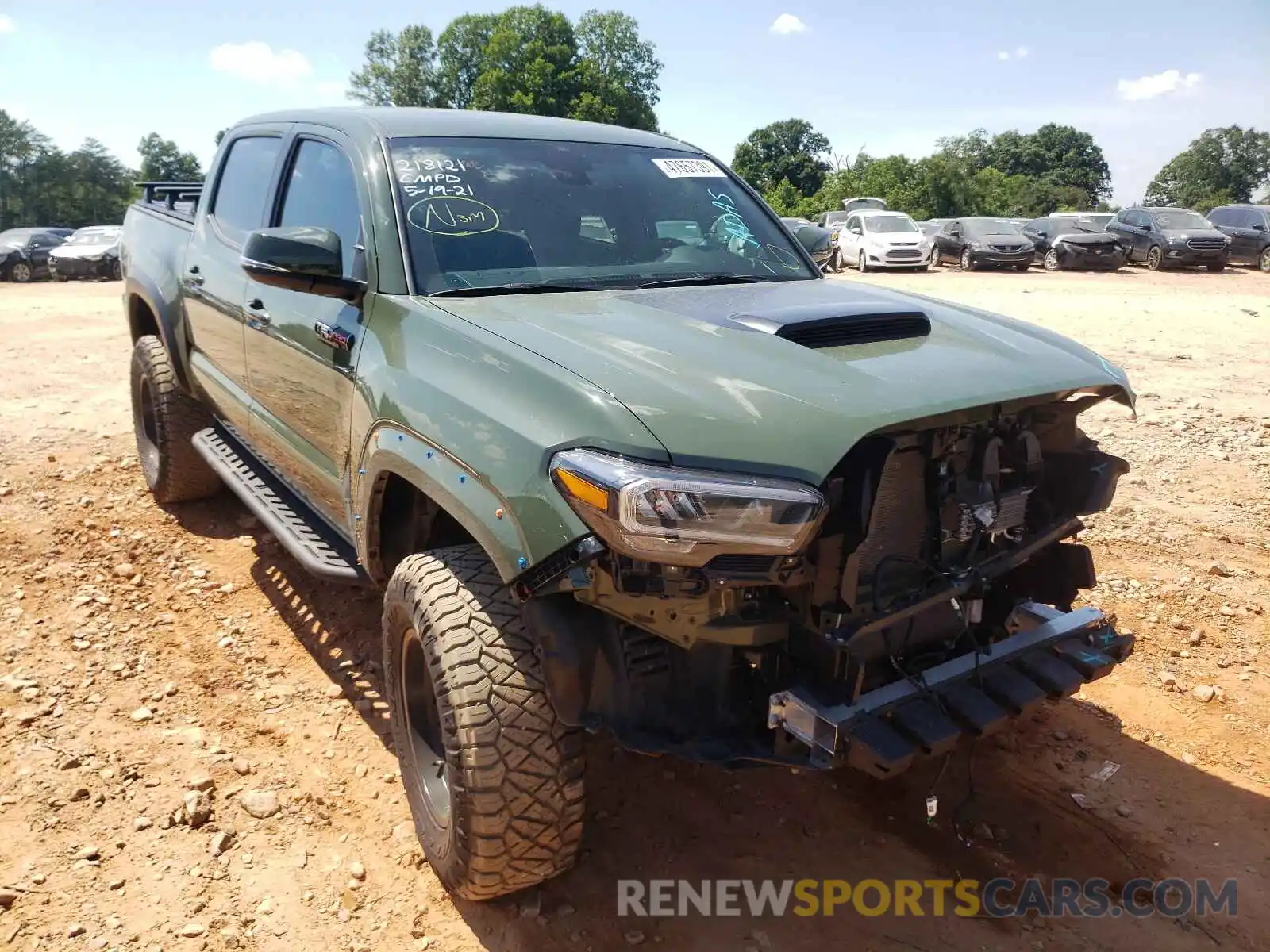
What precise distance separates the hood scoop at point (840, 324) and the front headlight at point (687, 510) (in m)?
0.62

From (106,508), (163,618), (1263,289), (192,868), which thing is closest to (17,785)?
(192,868)

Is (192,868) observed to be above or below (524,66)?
below

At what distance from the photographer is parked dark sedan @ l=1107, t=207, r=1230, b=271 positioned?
856 inches

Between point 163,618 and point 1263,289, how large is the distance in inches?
767

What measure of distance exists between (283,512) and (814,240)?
237cm

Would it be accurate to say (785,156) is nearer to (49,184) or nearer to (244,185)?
(49,184)

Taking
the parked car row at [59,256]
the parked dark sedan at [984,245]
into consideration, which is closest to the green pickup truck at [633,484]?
the parked dark sedan at [984,245]

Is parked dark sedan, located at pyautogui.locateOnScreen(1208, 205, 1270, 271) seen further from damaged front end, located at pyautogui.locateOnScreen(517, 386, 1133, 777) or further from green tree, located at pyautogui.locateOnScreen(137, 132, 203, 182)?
green tree, located at pyautogui.locateOnScreen(137, 132, 203, 182)

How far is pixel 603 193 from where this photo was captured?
3199mm

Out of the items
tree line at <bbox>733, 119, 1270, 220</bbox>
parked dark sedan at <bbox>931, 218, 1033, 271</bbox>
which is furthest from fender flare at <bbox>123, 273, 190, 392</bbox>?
tree line at <bbox>733, 119, 1270, 220</bbox>

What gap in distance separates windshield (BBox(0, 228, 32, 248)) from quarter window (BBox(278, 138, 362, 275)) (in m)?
24.2

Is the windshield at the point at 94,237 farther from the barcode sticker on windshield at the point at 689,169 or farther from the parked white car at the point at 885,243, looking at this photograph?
the barcode sticker on windshield at the point at 689,169

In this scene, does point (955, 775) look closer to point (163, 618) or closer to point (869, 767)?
point (869, 767)

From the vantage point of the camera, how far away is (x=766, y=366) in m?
2.17
